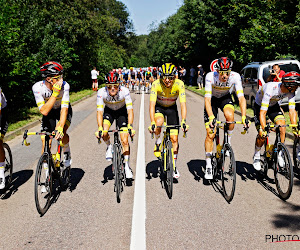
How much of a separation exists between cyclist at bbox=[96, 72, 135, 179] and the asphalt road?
2.52 ft

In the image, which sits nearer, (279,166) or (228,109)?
(279,166)

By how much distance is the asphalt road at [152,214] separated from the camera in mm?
3977

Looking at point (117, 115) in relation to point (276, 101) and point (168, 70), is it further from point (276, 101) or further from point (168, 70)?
point (276, 101)

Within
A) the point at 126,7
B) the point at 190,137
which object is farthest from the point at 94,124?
the point at 126,7

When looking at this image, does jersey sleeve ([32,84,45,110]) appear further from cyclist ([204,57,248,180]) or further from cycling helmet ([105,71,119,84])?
cyclist ([204,57,248,180])

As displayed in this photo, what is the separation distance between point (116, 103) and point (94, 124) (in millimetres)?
7553

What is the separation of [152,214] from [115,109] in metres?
2.16

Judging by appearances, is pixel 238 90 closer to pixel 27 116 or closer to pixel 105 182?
pixel 105 182

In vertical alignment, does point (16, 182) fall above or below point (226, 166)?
below

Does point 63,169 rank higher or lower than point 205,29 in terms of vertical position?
lower

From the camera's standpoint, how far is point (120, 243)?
3928 millimetres

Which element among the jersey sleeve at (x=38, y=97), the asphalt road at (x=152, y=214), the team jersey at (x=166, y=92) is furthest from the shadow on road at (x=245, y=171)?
the jersey sleeve at (x=38, y=97)

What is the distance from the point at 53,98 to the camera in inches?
197

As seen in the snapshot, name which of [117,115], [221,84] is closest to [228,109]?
[221,84]
